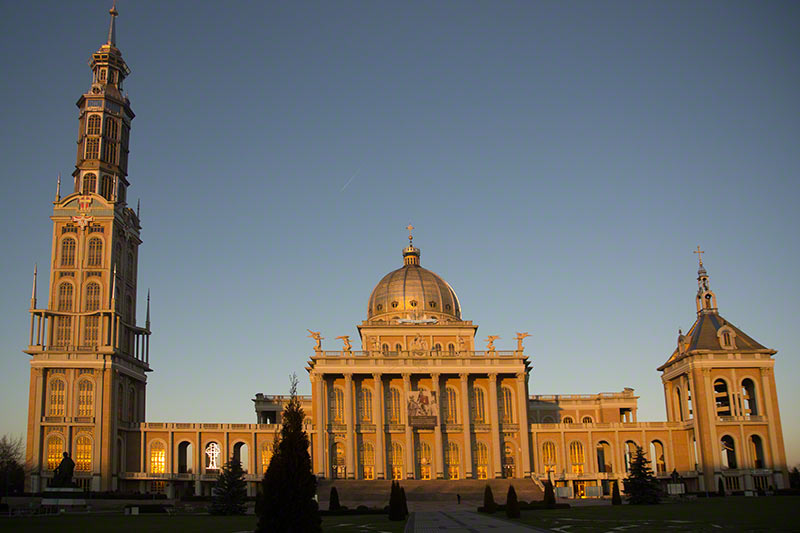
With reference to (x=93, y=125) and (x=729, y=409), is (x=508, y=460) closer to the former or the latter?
(x=729, y=409)

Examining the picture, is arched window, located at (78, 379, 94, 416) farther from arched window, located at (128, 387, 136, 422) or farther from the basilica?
arched window, located at (128, 387, 136, 422)

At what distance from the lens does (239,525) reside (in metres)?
42.7

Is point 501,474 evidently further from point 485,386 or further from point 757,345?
point 757,345

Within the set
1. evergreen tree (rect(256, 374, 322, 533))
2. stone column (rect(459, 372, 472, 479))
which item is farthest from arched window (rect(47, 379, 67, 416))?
evergreen tree (rect(256, 374, 322, 533))

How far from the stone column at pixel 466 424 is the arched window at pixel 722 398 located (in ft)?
94.1

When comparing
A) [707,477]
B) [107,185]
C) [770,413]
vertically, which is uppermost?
[107,185]

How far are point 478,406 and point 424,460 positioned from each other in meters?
8.84

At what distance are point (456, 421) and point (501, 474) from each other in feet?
25.4

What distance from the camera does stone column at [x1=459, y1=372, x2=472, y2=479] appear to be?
90.1 m

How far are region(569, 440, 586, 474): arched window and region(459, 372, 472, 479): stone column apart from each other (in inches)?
500

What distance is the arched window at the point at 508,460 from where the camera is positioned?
91.9 m

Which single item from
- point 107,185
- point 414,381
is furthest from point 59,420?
point 414,381

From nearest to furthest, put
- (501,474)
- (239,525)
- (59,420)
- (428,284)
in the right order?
(239,525), (59,420), (501,474), (428,284)

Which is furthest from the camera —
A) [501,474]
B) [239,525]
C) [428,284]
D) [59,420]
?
[428,284]
